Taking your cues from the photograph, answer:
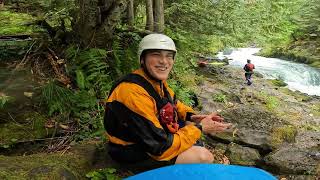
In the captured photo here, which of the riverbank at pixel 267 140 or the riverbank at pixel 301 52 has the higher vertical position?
the riverbank at pixel 267 140

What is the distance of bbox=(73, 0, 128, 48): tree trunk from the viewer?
552 centimetres

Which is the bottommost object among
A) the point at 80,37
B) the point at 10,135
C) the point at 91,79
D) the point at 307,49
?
the point at 307,49

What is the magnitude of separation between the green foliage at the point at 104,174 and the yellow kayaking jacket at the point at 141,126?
1.19 ft

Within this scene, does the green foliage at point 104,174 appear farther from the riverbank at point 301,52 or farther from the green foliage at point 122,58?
the riverbank at point 301,52

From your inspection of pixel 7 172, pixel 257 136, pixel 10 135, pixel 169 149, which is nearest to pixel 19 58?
pixel 10 135

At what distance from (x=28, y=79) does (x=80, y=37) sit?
100 cm

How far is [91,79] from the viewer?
5273mm

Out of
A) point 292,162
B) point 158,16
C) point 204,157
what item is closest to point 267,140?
point 292,162

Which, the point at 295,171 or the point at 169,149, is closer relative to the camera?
the point at 169,149

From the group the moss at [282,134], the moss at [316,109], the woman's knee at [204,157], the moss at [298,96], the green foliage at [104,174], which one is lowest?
the moss at [298,96]

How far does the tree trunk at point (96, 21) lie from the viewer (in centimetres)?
552

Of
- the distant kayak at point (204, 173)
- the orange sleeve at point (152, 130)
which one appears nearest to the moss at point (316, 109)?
the orange sleeve at point (152, 130)

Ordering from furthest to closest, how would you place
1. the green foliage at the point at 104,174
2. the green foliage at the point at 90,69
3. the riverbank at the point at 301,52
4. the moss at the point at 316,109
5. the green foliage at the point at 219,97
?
the riverbank at the point at 301,52
the moss at the point at 316,109
the green foliage at the point at 219,97
the green foliage at the point at 90,69
the green foliage at the point at 104,174

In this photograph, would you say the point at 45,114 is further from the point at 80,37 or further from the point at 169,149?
the point at 169,149
